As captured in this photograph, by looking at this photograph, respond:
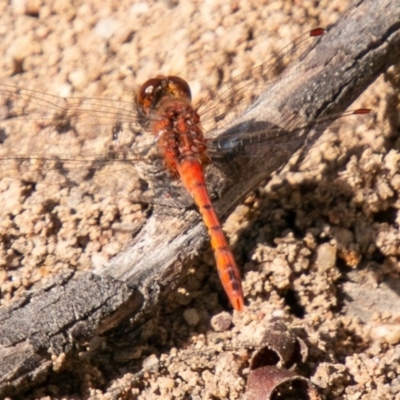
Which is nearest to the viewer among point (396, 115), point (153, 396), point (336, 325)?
point (153, 396)

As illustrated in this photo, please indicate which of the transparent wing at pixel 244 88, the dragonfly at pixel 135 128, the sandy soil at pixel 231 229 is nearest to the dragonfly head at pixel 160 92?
the dragonfly at pixel 135 128

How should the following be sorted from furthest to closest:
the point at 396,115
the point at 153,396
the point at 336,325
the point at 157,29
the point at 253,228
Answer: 1. the point at 157,29
2. the point at 396,115
3. the point at 253,228
4. the point at 336,325
5. the point at 153,396

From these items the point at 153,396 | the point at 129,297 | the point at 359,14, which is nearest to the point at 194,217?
the point at 129,297

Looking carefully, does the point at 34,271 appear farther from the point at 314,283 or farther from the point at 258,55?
the point at 258,55

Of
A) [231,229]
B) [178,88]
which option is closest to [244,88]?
[178,88]

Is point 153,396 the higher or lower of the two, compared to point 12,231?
lower

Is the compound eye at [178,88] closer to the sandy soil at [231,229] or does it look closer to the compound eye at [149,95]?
the compound eye at [149,95]

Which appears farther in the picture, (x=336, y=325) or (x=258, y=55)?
(x=258, y=55)
